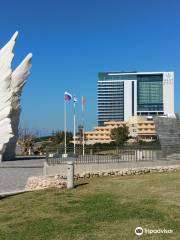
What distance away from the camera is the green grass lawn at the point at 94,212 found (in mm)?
7879

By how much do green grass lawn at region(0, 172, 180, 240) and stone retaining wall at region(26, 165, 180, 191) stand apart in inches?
36.9

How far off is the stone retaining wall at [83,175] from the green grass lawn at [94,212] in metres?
0.94

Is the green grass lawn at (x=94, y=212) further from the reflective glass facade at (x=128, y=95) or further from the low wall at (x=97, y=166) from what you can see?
the reflective glass facade at (x=128, y=95)

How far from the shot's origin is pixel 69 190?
1367 cm

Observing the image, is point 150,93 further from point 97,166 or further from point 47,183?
point 47,183

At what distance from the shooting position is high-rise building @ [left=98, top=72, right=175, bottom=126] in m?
118

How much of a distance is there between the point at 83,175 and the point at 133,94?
10630cm

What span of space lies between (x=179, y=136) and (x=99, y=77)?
336ft

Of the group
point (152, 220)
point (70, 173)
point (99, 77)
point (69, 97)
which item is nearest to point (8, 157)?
point (69, 97)

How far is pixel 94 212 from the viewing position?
9.53m

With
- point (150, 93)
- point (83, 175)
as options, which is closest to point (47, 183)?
point (83, 175)

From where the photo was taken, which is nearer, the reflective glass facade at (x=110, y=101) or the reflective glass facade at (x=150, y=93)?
the reflective glass facade at (x=110, y=101)

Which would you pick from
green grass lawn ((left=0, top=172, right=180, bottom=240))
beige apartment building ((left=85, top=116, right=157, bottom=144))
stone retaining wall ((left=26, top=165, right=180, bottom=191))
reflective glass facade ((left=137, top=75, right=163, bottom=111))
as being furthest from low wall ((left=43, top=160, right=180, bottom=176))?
reflective glass facade ((left=137, top=75, right=163, bottom=111))

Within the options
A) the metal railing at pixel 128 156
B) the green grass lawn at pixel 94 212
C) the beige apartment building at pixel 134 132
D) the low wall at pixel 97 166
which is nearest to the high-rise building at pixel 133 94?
the beige apartment building at pixel 134 132
